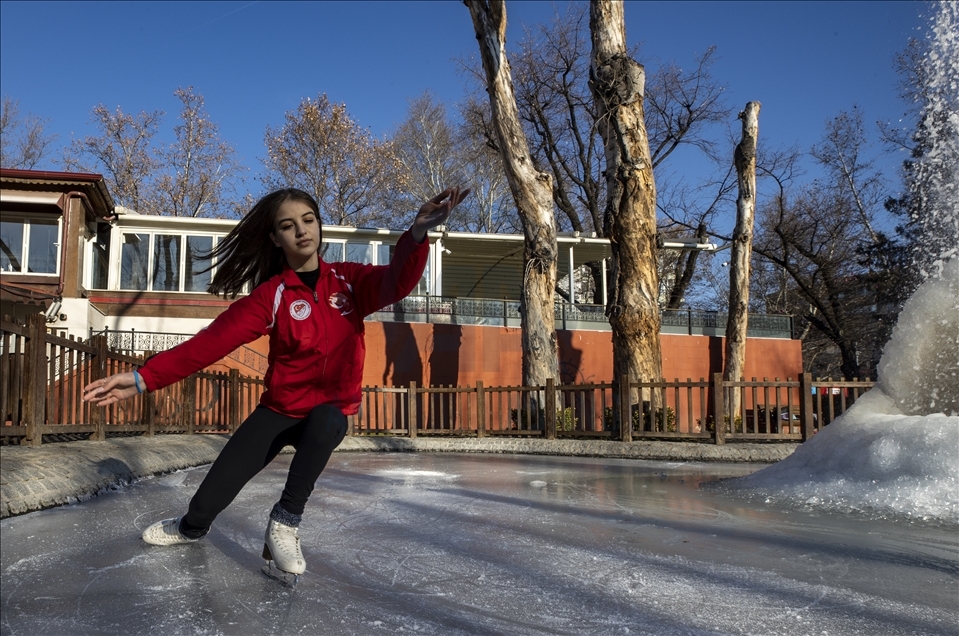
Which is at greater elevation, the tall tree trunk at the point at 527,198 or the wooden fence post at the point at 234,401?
the tall tree trunk at the point at 527,198

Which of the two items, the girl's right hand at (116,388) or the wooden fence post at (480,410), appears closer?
the girl's right hand at (116,388)

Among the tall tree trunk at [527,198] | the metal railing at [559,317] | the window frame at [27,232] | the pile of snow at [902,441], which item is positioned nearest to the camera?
the pile of snow at [902,441]

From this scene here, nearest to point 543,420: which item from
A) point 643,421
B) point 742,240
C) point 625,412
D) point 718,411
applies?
point 643,421

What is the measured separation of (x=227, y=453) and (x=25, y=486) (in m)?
1.79

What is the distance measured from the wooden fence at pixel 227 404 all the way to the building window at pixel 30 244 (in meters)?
10.8

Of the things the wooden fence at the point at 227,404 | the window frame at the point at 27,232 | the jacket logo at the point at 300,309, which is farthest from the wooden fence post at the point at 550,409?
the window frame at the point at 27,232

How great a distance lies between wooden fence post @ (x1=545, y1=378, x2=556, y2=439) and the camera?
1380 cm

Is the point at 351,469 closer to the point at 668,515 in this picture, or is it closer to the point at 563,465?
the point at 563,465

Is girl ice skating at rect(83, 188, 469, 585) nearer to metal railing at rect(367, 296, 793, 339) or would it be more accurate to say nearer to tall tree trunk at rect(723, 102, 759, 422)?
tall tree trunk at rect(723, 102, 759, 422)

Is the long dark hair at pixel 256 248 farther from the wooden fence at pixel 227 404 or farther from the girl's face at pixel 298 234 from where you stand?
the wooden fence at pixel 227 404

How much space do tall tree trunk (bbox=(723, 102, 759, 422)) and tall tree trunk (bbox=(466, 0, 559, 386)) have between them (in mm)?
6057

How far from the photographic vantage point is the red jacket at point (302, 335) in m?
2.77

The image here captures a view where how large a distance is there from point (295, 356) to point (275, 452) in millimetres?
421

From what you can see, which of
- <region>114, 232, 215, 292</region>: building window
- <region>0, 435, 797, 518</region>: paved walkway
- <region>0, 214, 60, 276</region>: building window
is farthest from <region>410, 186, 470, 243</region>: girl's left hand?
<region>114, 232, 215, 292</region>: building window
